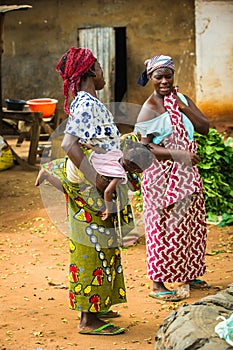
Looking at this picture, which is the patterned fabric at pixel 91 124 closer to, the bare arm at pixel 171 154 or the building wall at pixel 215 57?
the bare arm at pixel 171 154

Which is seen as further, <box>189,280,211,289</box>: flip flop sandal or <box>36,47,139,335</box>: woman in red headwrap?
<box>189,280,211,289</box>: flip flop sandal

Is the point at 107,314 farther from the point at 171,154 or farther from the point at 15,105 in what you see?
the point at 15,105

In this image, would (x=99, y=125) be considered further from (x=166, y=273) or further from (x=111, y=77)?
(x=111, y=77)

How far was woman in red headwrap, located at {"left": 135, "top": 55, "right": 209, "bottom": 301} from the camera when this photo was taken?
18.6 ft

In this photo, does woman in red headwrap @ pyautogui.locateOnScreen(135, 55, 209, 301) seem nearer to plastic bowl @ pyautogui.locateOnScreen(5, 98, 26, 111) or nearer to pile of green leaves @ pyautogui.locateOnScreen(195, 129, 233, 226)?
pile of green leaves @ pyautogui.locateOnScreen(195, 129, 233, 226)

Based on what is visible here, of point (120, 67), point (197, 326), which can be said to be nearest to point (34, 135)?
point (120, 67)

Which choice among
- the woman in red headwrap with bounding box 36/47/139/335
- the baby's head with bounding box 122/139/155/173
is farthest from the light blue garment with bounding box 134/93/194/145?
the woman in red headwrap with bounding box 36/47/139/335

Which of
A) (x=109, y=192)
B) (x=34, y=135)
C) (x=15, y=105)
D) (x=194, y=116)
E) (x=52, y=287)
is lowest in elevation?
(x=52, y=287)

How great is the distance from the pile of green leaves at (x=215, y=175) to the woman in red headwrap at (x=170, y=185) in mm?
2508

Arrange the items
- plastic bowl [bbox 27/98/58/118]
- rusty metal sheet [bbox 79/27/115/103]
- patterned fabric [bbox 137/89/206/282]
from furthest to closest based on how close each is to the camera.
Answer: rusty metal sheet [bbox 79/27/115/103] < plastic bowl [bbox 27/98/58/118] < patterned fabric [bbox 137/89/206/282]

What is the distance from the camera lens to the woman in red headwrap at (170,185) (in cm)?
567

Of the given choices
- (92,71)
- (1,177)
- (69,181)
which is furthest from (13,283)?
(1,177)

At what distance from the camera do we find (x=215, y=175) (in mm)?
8562

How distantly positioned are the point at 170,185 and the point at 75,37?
33.1 feet
